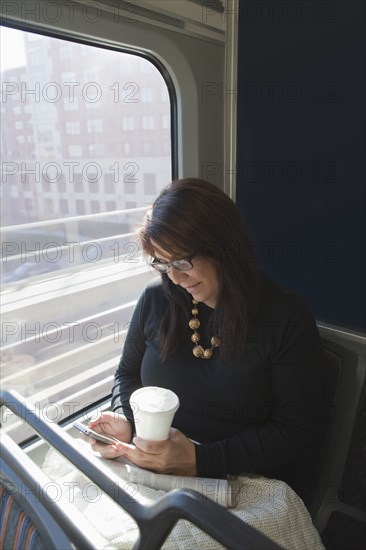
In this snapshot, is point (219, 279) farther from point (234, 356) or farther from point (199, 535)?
point (199, 535)

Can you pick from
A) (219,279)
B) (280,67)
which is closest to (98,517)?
(219,279)

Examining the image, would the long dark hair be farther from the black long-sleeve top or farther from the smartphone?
the smartphone

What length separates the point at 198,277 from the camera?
137cm

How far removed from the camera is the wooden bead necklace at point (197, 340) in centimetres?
143

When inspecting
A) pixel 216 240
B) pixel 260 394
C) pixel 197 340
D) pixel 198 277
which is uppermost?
pixel 216 240

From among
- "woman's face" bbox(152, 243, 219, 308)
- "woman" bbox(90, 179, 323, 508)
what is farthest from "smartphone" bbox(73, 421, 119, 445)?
"woman's face" bbox(152, 243, 219, 308)

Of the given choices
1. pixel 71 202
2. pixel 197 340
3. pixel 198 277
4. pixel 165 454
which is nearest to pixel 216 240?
pixel 198 277

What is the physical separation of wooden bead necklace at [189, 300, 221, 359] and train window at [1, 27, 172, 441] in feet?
2.11

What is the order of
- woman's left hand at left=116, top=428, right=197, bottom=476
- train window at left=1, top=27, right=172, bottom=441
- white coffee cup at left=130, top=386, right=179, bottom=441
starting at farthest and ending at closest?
train window at left=1, top=27, right=172, bottom=441
woman's left hand at left=116, top=428, right=197, bottom=476
white coffee cup at left=130, top=386, right=179, bottom=441

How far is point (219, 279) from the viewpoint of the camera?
1.40m

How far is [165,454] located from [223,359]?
1.07 feet

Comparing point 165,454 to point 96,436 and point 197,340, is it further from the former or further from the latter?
point 197,340

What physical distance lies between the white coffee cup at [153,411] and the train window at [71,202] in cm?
76

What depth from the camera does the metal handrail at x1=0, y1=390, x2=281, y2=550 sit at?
2.24ft
